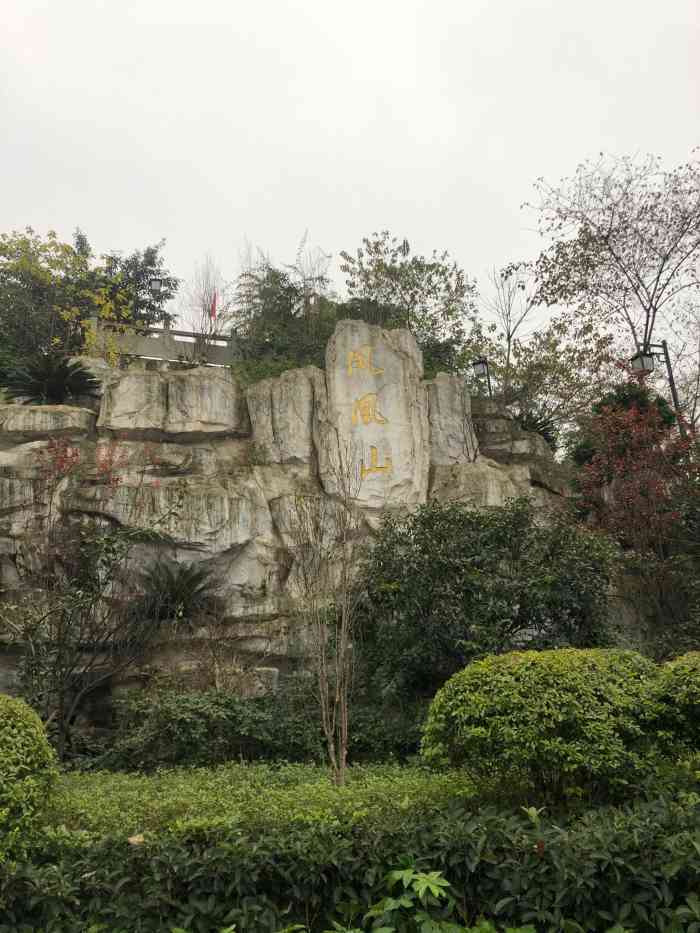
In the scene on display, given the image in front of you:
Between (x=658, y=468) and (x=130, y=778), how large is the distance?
25.7 ft

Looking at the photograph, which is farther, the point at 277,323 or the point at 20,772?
the point at 277,323

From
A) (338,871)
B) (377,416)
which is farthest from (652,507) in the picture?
(338,871)

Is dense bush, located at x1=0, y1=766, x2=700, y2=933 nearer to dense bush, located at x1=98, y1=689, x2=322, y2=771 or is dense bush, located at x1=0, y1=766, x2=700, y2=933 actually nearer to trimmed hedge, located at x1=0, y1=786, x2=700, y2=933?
trimmed hedge, located at x1=0, y1=786, x2=700, y2=933

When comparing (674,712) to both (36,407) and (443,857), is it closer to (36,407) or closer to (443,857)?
(443,857)

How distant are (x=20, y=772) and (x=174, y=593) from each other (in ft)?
18.8

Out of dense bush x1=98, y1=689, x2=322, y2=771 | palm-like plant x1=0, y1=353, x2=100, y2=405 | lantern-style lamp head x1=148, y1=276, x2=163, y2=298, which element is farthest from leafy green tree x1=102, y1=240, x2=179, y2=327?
dense bush x1=98, y1=689, x2=322, y2=771

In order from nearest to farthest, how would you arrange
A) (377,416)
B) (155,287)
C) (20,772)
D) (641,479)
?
(20,772) < (641,479) < (377,416) < (155,287)

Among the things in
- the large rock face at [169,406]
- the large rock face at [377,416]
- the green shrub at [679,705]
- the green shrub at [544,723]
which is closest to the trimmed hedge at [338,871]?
the green shrub at [544,723]

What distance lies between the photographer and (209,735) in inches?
313

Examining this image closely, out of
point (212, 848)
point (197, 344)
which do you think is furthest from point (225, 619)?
point (197, 344)

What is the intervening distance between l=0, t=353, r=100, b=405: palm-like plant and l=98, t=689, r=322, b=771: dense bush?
6.17 metres

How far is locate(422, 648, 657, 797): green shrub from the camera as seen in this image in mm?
4375

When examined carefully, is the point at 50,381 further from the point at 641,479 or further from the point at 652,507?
the point at 652,507

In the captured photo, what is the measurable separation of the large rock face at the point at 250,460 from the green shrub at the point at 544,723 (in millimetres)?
5608
